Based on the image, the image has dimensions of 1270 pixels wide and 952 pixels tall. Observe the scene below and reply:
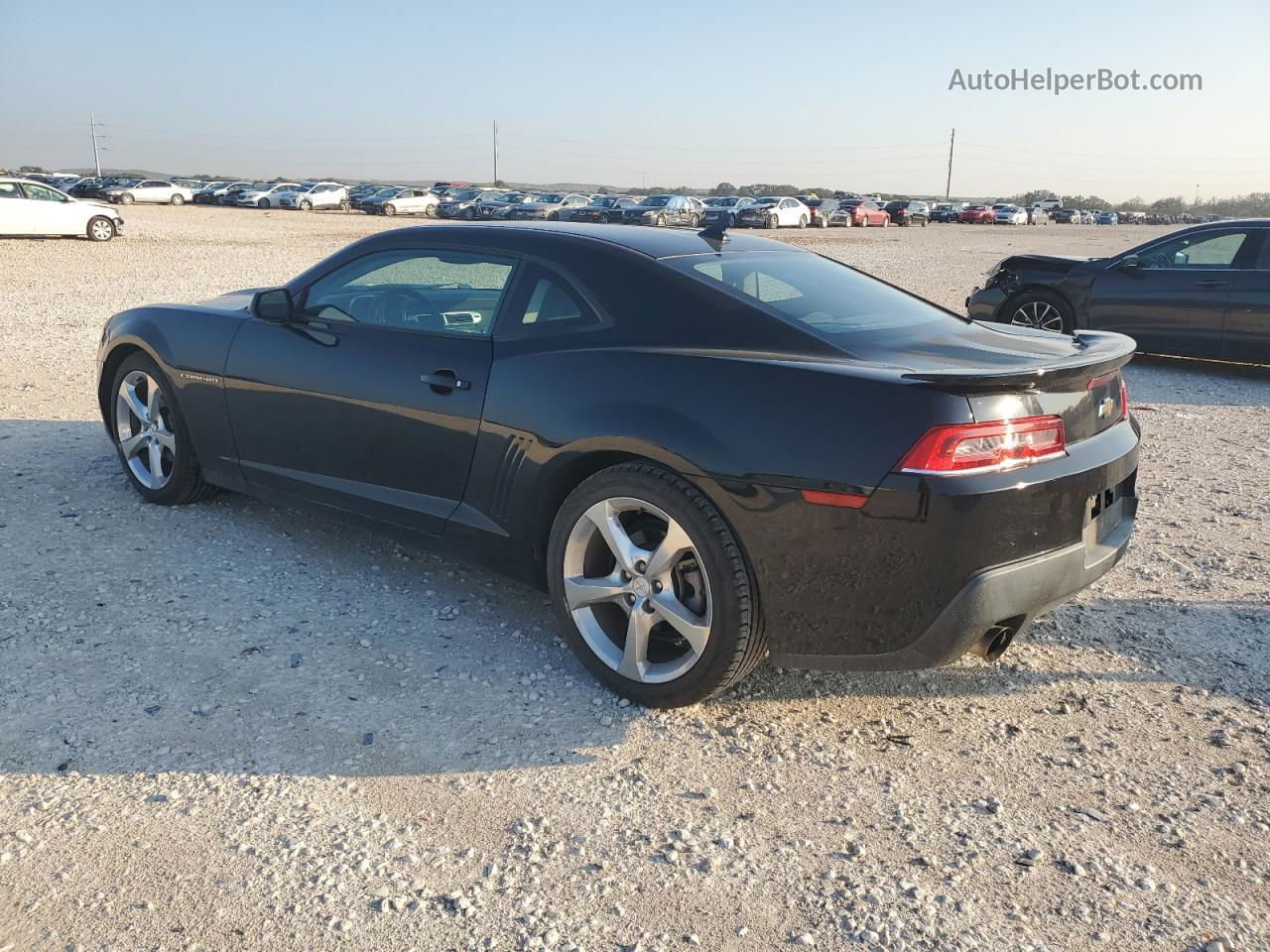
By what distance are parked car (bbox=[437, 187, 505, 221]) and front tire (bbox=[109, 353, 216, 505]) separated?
4283cm

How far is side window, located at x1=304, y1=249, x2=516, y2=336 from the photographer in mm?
3916

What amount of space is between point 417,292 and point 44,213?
920 inches

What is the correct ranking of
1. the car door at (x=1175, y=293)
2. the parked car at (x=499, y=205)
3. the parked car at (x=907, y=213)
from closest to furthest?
the car door at (x=1175, y=293), the parked car at (x=499, y=205), the parked car at (x=907, y=213)

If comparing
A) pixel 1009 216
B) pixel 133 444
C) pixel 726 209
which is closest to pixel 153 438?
pixel 133 444

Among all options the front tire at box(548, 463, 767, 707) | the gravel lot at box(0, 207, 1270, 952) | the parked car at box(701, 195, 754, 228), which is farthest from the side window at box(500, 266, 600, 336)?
the parked car at box(701, 195, 754, 228)

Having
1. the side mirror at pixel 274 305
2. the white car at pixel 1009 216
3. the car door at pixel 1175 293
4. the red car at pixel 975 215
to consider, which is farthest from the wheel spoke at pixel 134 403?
the white car at pixel 1009 216

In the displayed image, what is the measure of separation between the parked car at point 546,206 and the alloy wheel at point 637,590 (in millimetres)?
31039

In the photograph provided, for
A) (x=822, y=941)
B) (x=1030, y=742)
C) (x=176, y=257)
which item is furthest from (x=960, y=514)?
(x=176, y=257)

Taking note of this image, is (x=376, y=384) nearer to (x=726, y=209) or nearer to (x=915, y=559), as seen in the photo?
(x=915, y=559)

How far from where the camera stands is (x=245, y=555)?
4.61 m

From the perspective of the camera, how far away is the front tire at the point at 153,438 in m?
5.01

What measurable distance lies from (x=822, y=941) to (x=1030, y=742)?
121 centimetres

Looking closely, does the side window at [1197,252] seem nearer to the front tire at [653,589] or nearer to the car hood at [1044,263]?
the car hood at [1044,263]

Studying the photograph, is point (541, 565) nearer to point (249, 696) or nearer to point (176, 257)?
point (249, 696)
